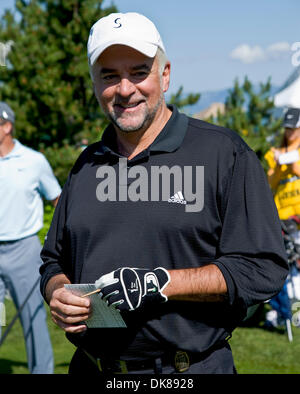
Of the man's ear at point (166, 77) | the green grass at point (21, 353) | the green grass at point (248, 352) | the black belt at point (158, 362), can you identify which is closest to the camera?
the black belt at point (158, 362)

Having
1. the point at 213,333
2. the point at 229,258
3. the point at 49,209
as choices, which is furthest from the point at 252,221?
the point at 49,209

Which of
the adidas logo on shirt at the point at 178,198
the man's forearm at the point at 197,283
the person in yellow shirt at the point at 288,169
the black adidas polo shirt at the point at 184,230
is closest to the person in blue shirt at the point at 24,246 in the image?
the person in yellow shirt at the point at 288,169

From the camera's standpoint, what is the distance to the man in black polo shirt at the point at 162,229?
2.10 metres

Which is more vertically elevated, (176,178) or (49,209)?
(176,178)

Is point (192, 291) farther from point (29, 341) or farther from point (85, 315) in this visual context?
point (29, 341)

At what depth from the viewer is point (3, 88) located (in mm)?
10422

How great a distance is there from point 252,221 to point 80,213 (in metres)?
0.66

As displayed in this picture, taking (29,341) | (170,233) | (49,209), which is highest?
(170,233)

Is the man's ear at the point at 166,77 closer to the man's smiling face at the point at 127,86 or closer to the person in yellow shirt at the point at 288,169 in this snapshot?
the man's smiling face at the point at 127,86

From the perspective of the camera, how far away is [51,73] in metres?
9.95
